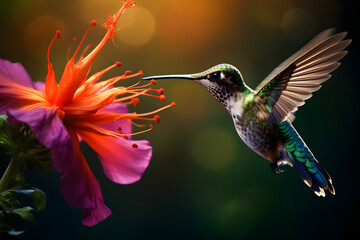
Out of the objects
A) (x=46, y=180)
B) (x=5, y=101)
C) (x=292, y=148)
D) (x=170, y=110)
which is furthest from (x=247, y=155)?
(x=5, y=101)

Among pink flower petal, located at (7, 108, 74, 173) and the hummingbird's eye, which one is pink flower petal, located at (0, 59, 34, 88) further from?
the hummingbird's eye

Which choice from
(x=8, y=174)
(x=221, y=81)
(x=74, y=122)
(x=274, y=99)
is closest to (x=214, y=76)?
(x=221, y=81)

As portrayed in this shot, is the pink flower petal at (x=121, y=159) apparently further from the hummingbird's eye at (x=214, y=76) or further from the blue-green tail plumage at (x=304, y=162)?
the blue-green tail plumage at (x=304, y=162)

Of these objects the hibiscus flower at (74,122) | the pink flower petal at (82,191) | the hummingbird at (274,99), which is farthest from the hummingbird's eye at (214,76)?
the pink flower petal at (82,191)

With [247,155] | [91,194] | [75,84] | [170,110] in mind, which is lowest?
[247,155]

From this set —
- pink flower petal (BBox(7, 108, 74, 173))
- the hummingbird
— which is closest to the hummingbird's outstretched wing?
the hummingbird

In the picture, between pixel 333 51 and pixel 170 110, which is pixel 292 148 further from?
pixel 170 110
